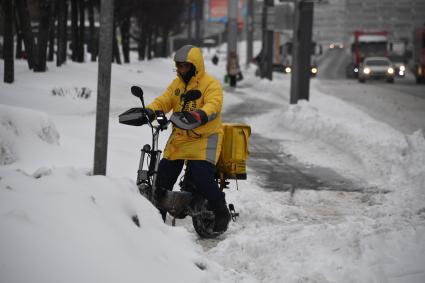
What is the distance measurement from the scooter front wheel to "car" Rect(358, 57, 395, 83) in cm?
4286

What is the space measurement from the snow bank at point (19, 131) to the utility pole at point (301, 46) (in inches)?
491

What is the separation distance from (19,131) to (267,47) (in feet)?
111

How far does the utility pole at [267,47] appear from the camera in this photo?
133ft

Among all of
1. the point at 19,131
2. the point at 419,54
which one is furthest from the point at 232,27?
the point at 19,131

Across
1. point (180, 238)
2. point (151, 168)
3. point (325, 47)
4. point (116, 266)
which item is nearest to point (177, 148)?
point (151, 168)

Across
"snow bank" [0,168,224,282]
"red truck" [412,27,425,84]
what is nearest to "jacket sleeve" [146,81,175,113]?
"snow bank" [0,168,224,282]

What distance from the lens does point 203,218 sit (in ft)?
23.0

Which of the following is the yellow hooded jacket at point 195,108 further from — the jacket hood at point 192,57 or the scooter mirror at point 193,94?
the scooter mirror at point 193,94

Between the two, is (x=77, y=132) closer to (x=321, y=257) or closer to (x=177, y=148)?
(x=177, y=148)

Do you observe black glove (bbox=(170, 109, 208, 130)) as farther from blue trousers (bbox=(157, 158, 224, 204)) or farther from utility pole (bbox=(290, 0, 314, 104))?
utility pole (bbox=(290, 0, 314, 104))

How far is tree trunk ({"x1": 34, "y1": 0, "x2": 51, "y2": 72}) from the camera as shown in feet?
81.5

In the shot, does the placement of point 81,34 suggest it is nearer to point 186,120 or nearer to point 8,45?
point 8,45

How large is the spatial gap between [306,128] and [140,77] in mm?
18034

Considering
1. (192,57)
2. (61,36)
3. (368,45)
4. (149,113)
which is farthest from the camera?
(368,45)
